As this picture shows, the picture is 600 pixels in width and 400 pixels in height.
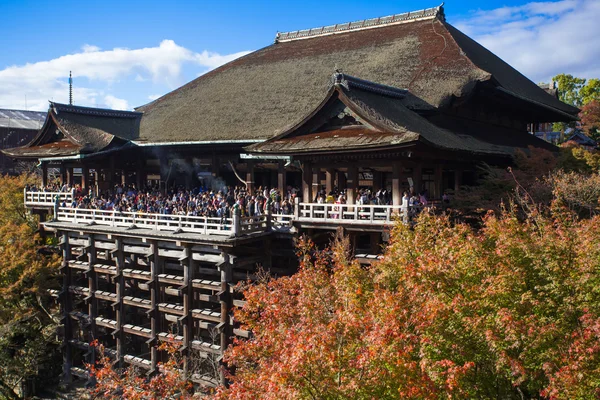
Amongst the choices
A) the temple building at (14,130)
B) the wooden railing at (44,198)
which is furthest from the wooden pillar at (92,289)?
the temple building at (14,130)

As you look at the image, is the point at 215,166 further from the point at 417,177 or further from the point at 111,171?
the point at 417,177

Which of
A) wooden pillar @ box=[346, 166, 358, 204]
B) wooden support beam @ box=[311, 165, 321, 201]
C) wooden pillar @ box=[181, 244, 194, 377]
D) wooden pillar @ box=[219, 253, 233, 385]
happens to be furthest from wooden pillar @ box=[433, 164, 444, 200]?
wooden pillar @ box=[181, 244, 194, 377]

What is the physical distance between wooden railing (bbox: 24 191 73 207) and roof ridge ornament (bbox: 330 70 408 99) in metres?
16.7

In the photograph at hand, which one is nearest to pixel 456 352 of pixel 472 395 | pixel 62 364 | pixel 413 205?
pixel 472 395

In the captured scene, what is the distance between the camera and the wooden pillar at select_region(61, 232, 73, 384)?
27156mm

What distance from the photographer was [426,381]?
1051cm

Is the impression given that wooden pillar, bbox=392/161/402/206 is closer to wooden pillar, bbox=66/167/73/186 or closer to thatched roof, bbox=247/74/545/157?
thatched roof, bbox=247/74/545/157

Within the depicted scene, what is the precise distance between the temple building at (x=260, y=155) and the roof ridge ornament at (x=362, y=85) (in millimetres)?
59

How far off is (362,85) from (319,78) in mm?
7830

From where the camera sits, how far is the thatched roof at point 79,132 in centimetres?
2923

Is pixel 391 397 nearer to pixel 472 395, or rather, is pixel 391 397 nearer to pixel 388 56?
pixel 472 395

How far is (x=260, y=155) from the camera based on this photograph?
73.7 ft

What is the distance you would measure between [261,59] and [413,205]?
20.6 m

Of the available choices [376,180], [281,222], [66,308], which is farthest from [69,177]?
[376,180]
